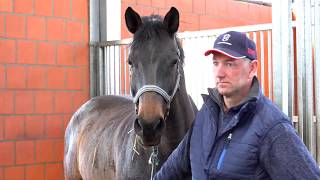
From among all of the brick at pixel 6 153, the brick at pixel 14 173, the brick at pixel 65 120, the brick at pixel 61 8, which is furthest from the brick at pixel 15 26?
the brick at pixel 14 173

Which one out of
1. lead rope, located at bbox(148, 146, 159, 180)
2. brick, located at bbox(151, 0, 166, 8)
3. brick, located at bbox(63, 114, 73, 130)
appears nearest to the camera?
lead rope, located at bbox(148, 146, 159, 180)

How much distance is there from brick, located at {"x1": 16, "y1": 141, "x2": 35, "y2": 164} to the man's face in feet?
12.9

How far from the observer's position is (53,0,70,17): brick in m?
5.76

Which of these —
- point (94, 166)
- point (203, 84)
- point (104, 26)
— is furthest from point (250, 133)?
point (104, 26)

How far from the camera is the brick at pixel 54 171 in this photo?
5.64 meters

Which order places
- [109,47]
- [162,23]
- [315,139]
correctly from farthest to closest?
[109,47], [315,139], [162,23]

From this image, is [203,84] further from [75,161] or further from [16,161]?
[16,161]

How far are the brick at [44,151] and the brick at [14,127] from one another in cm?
25

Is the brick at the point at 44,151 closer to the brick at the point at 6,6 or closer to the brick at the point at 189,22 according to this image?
the brick at the point at 6,6

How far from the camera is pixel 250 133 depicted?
5.81 feet

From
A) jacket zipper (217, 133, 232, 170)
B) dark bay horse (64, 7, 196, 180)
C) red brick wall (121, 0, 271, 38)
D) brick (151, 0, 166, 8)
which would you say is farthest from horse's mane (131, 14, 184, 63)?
A: brick (151, 0, 166, 8)

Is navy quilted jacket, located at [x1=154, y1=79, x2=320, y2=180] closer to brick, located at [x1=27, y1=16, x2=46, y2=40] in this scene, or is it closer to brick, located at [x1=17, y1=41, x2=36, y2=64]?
brick, located at [x1=17, y1=41, x2=36, y2=64]

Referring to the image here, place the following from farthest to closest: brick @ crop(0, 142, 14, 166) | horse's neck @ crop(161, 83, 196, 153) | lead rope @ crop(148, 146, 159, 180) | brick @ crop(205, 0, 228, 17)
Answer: brick @ crop(205, 0, 228, 17) < brick @ crop(0, 142, 14, 166) < horse's neck @ crop(161, 83, 196, 153) < lead rope @ crop(148, 146, 159, 180)

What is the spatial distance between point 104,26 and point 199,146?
433cm
